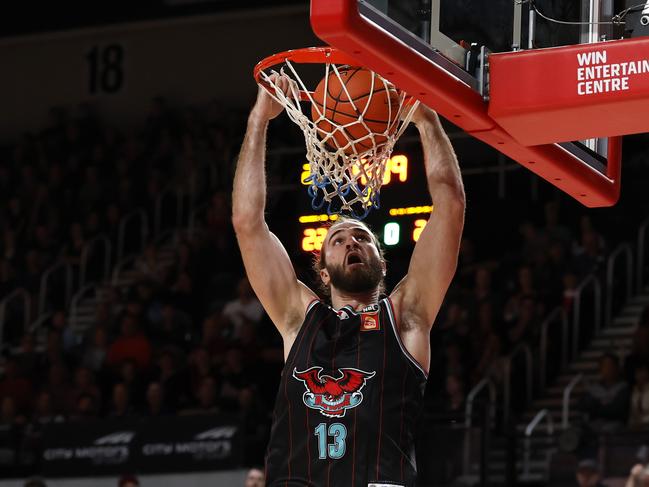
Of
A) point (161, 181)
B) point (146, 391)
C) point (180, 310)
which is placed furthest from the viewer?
point (161, 181)

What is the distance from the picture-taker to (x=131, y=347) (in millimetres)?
13672

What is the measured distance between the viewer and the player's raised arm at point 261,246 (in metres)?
5.22

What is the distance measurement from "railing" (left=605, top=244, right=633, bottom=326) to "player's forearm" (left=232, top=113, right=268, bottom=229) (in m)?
7.88

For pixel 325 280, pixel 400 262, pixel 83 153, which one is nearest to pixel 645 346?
pixel 400 262

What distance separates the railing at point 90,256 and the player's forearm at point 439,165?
447 inches

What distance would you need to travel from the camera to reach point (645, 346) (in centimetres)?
1126

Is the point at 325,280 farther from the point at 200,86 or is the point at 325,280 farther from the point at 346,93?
the point at 200,86

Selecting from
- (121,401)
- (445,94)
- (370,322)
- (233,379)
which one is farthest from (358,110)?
(121,401)

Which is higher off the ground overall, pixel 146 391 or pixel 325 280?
pixel 325 280

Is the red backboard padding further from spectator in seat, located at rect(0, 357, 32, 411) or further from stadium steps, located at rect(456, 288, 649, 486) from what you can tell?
spectator in seat, located at rect(0, 357, 32, 411)

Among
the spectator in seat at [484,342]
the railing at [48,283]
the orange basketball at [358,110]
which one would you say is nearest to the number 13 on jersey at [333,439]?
the orange basketball at [358,110]

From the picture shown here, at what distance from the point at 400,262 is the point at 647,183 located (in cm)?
424

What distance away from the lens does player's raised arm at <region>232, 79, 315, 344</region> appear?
17.1 ft

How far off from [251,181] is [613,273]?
28.5 feet
